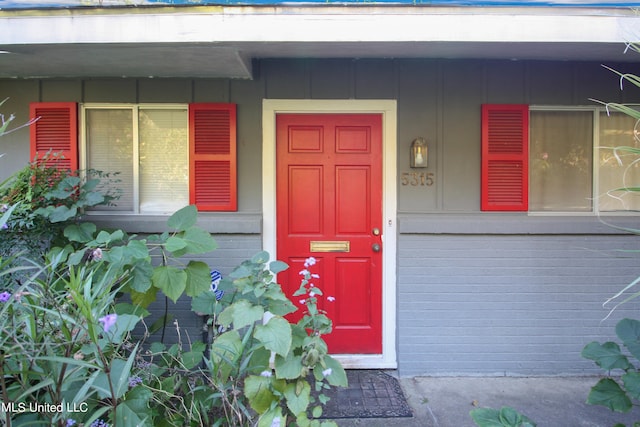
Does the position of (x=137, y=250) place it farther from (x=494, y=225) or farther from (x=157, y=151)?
(x=494, y=225)

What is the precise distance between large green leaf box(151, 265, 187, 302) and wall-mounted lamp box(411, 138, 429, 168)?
1977 mm

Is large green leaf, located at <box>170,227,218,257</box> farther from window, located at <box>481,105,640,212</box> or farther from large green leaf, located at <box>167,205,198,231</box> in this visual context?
window, located at <box>481,105,640,212</box>

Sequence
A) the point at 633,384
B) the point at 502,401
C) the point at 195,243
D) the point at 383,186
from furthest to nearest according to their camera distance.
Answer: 1. the point at 383,186
2. the point at 502,401
3. the point at 195,243
4. the point at 633,384

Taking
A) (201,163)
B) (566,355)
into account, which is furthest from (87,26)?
(566,355)

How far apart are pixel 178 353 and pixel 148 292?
1.49 feet

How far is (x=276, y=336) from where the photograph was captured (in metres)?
1.96

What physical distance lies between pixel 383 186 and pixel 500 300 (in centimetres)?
137

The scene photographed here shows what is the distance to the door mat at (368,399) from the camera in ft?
8.56

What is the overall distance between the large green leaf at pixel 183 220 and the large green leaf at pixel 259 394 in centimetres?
109

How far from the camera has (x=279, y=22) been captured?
2410mm

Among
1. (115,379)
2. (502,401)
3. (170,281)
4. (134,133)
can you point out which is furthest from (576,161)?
(134,133)

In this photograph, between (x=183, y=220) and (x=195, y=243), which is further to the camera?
(x=183, y=220)

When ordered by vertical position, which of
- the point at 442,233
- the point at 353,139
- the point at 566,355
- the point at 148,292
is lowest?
the point at 566,355

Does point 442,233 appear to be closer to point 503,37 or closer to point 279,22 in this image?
point 503,37
